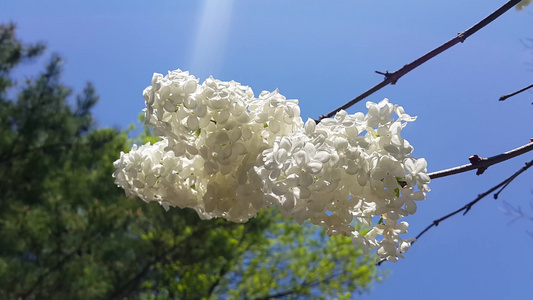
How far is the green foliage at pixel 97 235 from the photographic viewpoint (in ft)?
12.3

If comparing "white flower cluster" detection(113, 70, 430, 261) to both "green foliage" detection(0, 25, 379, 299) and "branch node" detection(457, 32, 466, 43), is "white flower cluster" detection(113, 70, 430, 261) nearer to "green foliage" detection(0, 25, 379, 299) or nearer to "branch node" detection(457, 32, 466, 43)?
"branch node" detection(457, 32, 466, 43)

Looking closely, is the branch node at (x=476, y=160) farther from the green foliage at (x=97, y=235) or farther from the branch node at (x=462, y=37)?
the green foliage at (x=97, y=235)

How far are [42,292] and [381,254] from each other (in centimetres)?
390

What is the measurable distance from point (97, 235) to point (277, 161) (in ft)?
12.6

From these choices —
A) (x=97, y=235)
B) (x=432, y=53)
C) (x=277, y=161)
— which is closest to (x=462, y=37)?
(x=432, y=53)

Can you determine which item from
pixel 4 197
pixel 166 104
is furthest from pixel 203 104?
pixel 4 197

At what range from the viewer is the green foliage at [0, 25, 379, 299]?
3.76m

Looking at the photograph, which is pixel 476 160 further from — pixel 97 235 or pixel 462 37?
pixel 97 235

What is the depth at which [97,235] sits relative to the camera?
4020 mm

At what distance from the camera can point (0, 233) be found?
347 centimetres

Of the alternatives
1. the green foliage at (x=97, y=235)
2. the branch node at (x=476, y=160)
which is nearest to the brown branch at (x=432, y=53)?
the branch node at (x=476, y=160)

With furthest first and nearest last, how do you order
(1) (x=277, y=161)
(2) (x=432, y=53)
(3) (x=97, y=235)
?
(3) (x=97, y=235) < (2) (x=432, y=53) < (1) (x=277, y=161)

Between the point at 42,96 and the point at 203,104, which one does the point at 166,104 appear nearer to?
the point at 203,104

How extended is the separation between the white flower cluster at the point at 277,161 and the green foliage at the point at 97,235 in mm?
3037
